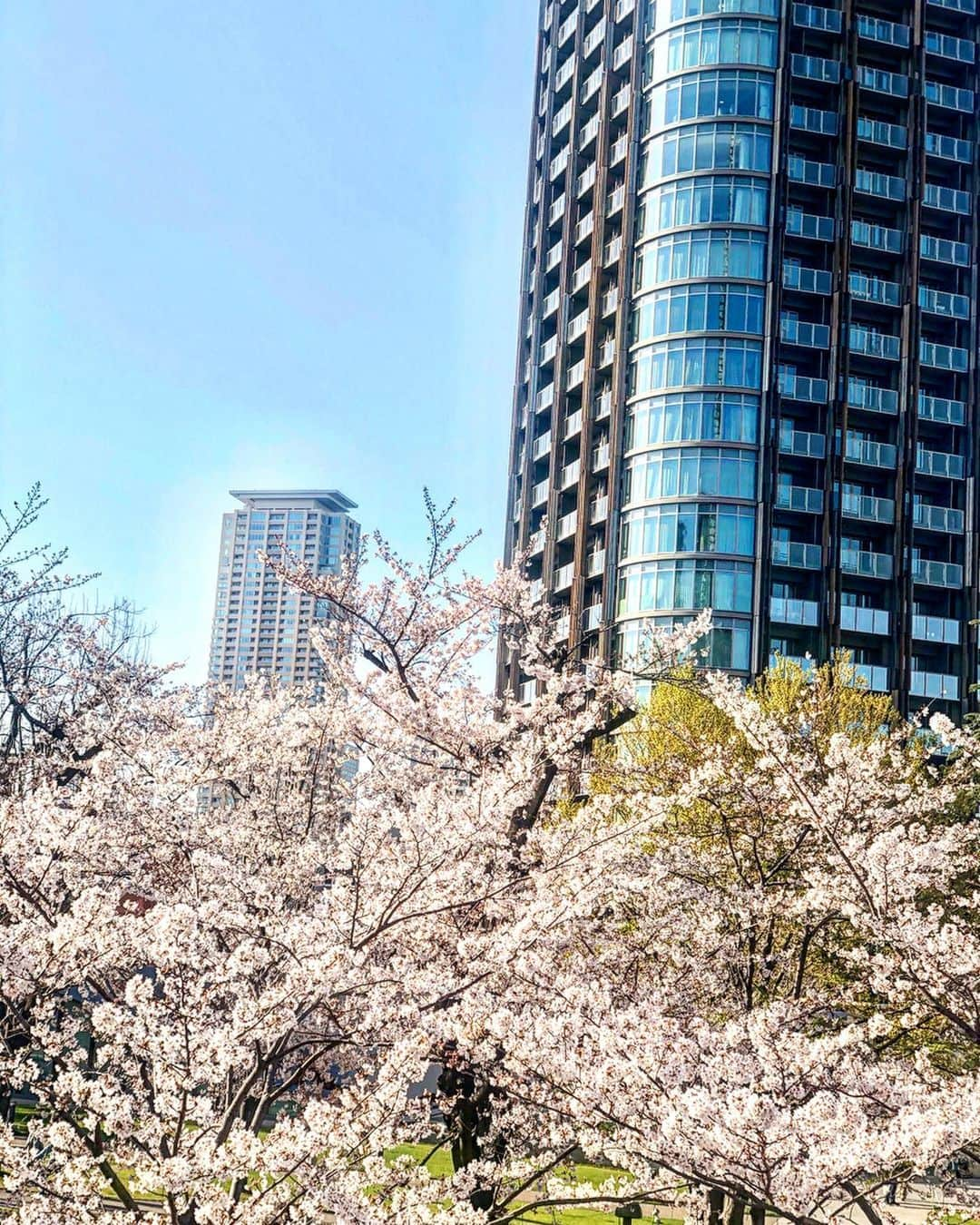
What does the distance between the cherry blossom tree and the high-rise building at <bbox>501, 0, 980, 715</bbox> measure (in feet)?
99.5

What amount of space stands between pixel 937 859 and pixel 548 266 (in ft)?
159

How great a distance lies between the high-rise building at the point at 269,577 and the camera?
76.9 metres

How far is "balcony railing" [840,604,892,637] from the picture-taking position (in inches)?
1724

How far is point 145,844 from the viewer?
432 inches

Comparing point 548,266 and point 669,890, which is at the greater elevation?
point 548,266

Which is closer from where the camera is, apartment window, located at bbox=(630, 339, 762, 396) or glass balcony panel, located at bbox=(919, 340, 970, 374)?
apartment window, located at bbox=(630, 339, 762, 396)

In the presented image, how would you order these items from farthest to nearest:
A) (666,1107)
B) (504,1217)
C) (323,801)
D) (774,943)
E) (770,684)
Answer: (770,684), (323,801), (774,943), (504,1217), (666,1107)

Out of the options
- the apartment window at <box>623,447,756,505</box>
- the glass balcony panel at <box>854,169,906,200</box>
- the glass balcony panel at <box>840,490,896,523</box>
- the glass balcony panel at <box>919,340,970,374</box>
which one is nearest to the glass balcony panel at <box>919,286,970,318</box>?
the glass balcony panel at <box>919,340,970,374</box>

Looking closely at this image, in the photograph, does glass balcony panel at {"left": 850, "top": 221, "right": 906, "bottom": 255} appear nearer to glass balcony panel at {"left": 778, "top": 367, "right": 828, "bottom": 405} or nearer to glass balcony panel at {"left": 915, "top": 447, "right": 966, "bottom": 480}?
glass balcony panel at {"left": 778, "top": 367, "right": 828, "bottom": 405}

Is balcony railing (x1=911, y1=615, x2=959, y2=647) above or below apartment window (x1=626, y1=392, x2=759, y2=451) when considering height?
below

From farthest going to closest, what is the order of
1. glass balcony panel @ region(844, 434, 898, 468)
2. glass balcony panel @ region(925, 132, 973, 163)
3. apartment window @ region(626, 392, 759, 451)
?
glass balcony panel @ region(925, 132, 973, 163) → glass balcony panel @ region(844, 434, 898, 468) → apartment window @ region(626, 392, 759, 451)

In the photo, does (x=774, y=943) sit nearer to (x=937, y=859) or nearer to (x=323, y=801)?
(x=937, y=859)

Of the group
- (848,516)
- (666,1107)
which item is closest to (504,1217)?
(666,1107)

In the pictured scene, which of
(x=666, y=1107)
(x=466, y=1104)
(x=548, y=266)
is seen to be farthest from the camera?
(x=548, y=266)
